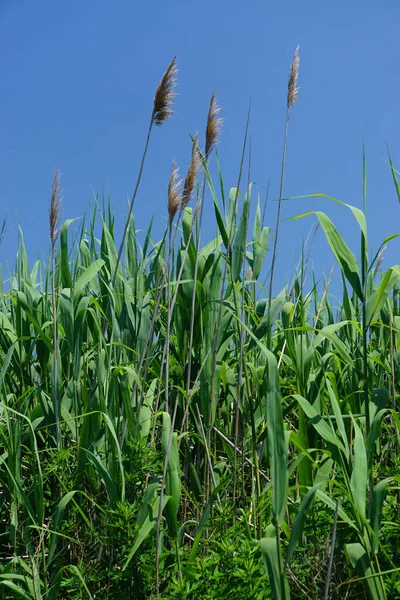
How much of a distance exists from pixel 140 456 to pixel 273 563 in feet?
2.26

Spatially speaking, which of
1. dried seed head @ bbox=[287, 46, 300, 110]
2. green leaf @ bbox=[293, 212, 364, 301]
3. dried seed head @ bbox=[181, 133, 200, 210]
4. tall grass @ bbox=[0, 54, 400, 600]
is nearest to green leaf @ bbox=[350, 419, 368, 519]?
tall grass @ bbox=[0, 54, 400, 600]

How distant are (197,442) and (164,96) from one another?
125 centimetres

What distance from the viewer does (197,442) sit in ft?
8.30

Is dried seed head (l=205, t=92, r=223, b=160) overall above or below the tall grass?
above

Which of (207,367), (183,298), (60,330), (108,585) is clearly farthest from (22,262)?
(108,585)

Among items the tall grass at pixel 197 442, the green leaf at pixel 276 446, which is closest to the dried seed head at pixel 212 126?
the tall grass at pixel 197 442

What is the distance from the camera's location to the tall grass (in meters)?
1.75

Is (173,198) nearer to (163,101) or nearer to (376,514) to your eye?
(163,101)

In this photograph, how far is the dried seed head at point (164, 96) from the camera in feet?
6.84

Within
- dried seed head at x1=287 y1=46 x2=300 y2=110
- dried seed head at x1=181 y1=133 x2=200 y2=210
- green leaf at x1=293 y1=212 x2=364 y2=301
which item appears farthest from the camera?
dried seed head at x1=287 y1=46 x2=300 y2=110

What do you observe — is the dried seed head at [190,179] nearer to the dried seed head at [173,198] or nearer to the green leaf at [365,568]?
the dried seed head at [173,198]

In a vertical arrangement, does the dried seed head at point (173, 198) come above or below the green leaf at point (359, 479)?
above

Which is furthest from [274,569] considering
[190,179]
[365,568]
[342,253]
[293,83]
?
[293,83]

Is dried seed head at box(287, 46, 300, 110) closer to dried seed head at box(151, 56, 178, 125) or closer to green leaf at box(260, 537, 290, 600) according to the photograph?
dried seed head at box(151, 56, 178, 125)
